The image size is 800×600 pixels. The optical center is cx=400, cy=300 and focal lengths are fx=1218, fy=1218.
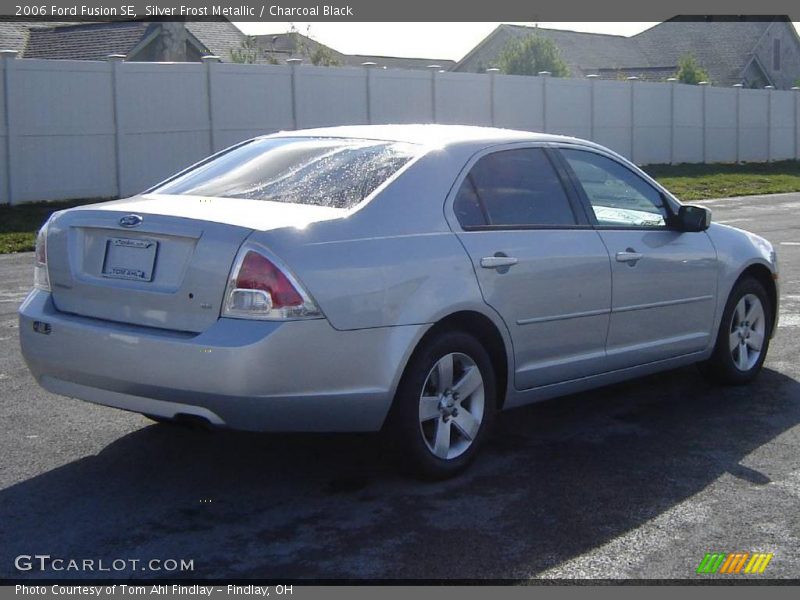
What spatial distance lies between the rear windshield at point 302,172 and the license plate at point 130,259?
2.09ft

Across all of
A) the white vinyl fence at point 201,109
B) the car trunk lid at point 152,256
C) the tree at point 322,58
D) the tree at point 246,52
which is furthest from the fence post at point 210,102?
the tree at point 322,58

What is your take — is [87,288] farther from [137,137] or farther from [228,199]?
[137,137]

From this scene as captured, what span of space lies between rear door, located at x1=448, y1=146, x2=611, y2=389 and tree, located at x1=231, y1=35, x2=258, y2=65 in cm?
3360

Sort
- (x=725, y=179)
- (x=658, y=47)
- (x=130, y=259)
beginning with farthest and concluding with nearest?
(x=658, y=47), (x=725, y=179), (x=130, y=259)

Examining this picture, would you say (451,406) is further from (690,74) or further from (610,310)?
(690,74)

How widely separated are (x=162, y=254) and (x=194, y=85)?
19.0 meters

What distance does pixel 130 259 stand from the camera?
5.26 m

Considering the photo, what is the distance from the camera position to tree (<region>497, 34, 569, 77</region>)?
52.4 metres

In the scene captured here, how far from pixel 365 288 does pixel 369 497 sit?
94cm

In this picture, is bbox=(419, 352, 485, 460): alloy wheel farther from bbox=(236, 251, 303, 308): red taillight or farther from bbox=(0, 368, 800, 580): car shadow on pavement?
bbox=(236, 251, 303, 308): red taillight

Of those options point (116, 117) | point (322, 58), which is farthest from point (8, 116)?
point (322, 58)

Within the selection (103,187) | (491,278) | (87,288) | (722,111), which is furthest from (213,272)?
(722,111)

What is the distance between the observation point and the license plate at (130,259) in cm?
520

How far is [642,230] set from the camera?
267 inches
